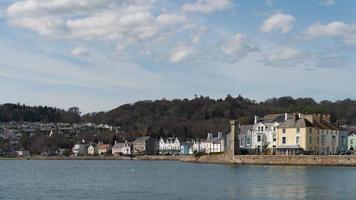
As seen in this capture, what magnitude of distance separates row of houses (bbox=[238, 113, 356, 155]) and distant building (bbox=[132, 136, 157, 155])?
186ft

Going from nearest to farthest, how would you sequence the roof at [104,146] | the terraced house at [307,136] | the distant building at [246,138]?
1. the terraced house at [307,136]
2. the distant building at [246,138]
3. the roof at [104,146]

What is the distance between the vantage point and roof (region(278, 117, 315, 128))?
86750 mm

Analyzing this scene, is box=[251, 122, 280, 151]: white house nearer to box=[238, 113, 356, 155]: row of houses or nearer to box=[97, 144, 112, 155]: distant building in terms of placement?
box=[238, 113, 356, 155]: row of houses

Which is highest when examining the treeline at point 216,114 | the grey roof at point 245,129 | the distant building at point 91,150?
the treeline at point 216,114

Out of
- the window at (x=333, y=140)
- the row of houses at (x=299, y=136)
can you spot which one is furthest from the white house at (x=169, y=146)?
the window at (x=333, y=140)

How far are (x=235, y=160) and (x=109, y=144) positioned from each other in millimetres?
92397

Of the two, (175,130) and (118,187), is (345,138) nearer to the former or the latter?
(118,187)

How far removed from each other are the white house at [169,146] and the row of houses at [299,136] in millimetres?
51755

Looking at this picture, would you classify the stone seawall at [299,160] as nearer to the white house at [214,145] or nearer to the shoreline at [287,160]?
the shoreline at [287,160]

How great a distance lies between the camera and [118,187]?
145 feet

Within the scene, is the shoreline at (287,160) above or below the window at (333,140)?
below

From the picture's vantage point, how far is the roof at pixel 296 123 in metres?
86.8

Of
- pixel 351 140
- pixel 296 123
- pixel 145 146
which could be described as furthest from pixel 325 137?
pixel 145 146

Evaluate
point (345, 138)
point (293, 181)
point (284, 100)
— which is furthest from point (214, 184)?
point (284, 100)
